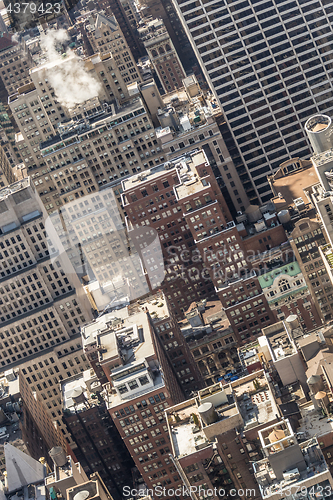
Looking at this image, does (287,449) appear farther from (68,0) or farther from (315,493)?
(68,0)

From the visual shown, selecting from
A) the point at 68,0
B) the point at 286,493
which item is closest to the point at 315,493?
the point at 286,493

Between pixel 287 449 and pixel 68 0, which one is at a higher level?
pixel 68 0

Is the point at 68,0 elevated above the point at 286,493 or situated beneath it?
elevated above

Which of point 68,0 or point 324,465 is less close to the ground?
point 68,0

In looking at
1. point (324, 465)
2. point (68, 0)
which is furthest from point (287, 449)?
point (68, 0)

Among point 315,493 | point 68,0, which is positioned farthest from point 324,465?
point 68,0

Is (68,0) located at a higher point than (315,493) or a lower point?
higher

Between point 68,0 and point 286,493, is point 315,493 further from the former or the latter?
point 68,0
